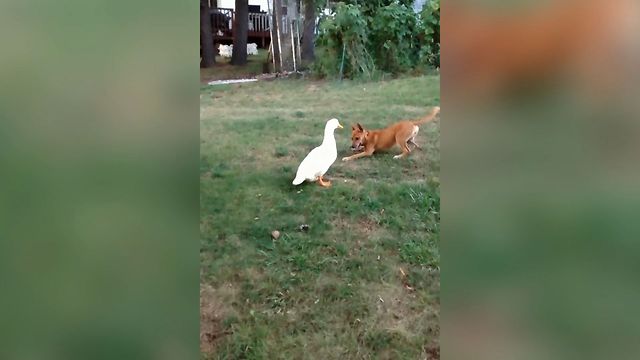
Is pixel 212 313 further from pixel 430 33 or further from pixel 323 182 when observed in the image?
pixel 430 33

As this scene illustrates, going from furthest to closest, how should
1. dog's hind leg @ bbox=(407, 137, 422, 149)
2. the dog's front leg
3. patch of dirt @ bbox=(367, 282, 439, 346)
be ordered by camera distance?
the dog's front leg → dog's hind leg @ bbox=(407, 137, 422, 149) → patch of dirt @ bbox=(367, 282, 439, 346)

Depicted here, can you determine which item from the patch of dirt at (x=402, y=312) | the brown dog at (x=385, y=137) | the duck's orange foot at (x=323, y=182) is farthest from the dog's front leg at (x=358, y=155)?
the patch of dirt at (x=402, y=312)

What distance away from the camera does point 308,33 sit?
206cm

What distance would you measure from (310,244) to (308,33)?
706 millimetres

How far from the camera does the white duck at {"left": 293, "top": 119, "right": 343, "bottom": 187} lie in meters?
1.98

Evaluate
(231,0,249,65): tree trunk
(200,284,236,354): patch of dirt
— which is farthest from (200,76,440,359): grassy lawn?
(231,0,249,65): tree trunk

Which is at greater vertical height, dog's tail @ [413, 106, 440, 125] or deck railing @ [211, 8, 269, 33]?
deck railing @ [211, 8, 269, 33]

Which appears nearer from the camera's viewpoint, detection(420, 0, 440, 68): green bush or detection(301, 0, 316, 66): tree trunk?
detection(420, 0, 440, 68): green bush

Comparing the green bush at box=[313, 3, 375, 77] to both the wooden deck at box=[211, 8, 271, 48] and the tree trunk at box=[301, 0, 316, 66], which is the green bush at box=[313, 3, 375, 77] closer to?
the tree trunk at box=[301, 0, 316, 66]

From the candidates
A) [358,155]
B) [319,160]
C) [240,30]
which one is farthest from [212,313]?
[240,30]
